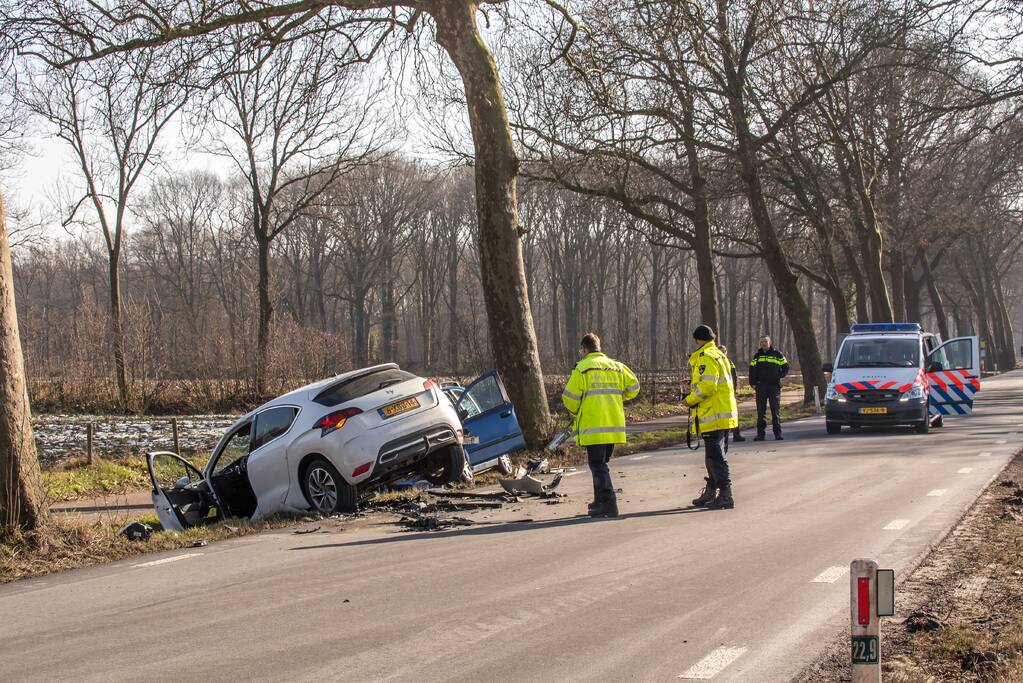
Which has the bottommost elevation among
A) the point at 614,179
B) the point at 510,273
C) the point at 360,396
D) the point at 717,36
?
the point at 360,396

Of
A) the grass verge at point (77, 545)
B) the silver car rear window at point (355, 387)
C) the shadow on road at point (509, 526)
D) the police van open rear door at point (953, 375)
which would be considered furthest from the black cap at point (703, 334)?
the police van open rear door at point (953, 375)

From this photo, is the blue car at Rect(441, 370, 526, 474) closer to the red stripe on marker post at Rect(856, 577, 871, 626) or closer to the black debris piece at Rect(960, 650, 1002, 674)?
the black debris piece at Rect(960, 650, 1002, 674)

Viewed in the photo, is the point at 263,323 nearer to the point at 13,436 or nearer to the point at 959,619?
the point at 13,436

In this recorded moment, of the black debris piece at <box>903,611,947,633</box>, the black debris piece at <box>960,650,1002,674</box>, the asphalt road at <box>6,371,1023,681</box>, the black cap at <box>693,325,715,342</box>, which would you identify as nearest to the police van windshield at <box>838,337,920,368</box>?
the asphalt road at <box>6,371,1023,681</box>

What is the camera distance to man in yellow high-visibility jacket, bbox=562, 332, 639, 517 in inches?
438

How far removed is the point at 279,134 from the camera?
37.1 meters

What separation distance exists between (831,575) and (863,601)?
3.87m

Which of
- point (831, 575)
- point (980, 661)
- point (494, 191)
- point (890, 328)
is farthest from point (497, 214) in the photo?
point (980, 661)

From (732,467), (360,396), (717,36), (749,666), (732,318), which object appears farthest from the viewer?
(732,318)

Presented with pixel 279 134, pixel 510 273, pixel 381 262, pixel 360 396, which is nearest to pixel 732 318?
pixel 381 262

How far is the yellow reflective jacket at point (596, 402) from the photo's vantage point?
36.7 ft

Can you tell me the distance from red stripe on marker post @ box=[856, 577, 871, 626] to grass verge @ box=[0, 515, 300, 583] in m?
7.10

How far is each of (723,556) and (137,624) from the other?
14.7 feet

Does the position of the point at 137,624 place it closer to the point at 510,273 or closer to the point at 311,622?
the point at 311,622
